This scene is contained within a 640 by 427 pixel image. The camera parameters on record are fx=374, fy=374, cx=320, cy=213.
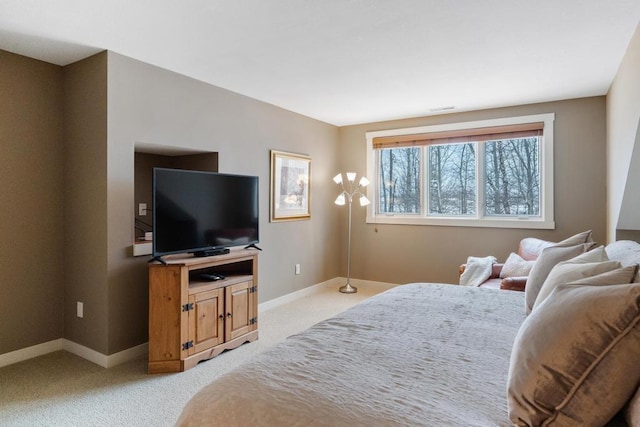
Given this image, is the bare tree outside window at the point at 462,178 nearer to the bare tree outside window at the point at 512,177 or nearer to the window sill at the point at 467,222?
the bare tree outside window at the point at 512,177

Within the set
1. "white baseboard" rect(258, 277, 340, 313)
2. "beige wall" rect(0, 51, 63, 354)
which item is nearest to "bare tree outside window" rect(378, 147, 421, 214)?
"white baseboard" rect(258, 277, 340, 313)

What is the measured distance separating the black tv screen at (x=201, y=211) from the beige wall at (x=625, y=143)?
119 inches

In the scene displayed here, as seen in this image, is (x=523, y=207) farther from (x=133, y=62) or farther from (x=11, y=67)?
(x=11, y=67)

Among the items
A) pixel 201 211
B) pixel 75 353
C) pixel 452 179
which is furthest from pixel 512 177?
pixel 75 353

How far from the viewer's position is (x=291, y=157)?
A: 15.5 ft

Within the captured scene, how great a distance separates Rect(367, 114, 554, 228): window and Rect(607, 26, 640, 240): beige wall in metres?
0.77

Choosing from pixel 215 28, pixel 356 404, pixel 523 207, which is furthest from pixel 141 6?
pixel 523 207

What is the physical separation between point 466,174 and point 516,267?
1726 millimetres

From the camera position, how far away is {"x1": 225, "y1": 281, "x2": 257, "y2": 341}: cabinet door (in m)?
3.25

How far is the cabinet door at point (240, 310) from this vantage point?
3250 millimetres

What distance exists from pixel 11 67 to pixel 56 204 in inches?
43.9

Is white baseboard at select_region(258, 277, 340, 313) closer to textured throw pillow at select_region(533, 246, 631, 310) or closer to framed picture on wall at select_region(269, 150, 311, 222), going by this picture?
→ framed picture on wall at select_region(269, 150, 311, 222)

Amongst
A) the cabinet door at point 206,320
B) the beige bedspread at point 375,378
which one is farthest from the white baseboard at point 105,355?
the beige bedspread at point 375,378

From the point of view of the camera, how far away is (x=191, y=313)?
115 inches
